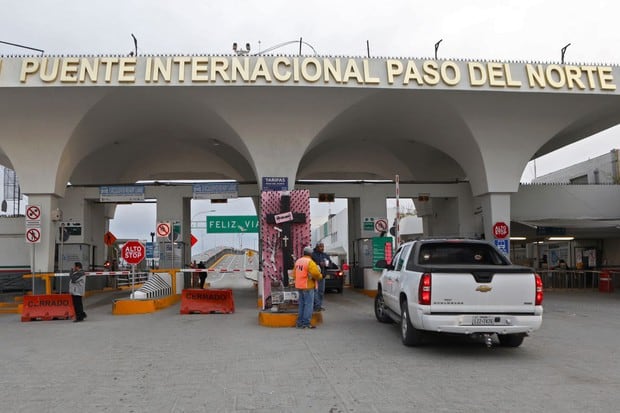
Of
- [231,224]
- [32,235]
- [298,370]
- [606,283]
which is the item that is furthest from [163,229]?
[606,283]

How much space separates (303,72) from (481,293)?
11.1 m

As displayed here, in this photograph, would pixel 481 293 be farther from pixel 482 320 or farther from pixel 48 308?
pixel 48 308

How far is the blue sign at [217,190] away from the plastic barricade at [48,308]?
866 cm

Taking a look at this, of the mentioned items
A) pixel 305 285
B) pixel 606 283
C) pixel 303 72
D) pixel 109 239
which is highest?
pixel 303 72

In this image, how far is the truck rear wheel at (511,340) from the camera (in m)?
9.18

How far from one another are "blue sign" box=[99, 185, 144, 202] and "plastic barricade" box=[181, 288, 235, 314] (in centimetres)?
861

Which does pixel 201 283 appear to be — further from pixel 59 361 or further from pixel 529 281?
pixel 529 281

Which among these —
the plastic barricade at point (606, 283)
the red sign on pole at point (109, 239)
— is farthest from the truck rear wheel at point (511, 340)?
the red sign on pole at point (109, 239)

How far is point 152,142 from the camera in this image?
2673cm

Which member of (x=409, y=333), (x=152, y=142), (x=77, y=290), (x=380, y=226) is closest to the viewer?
(x=409, y=333)

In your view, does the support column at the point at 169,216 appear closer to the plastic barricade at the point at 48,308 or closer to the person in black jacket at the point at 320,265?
the plastic barricade at the point at 48,308

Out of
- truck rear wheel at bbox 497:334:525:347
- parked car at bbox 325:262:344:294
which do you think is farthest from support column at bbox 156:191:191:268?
truck rear wheel at bbox 497:334:525:347

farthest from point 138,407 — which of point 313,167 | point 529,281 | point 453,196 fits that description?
point 313,167

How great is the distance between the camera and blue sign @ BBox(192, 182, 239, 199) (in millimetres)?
22516
